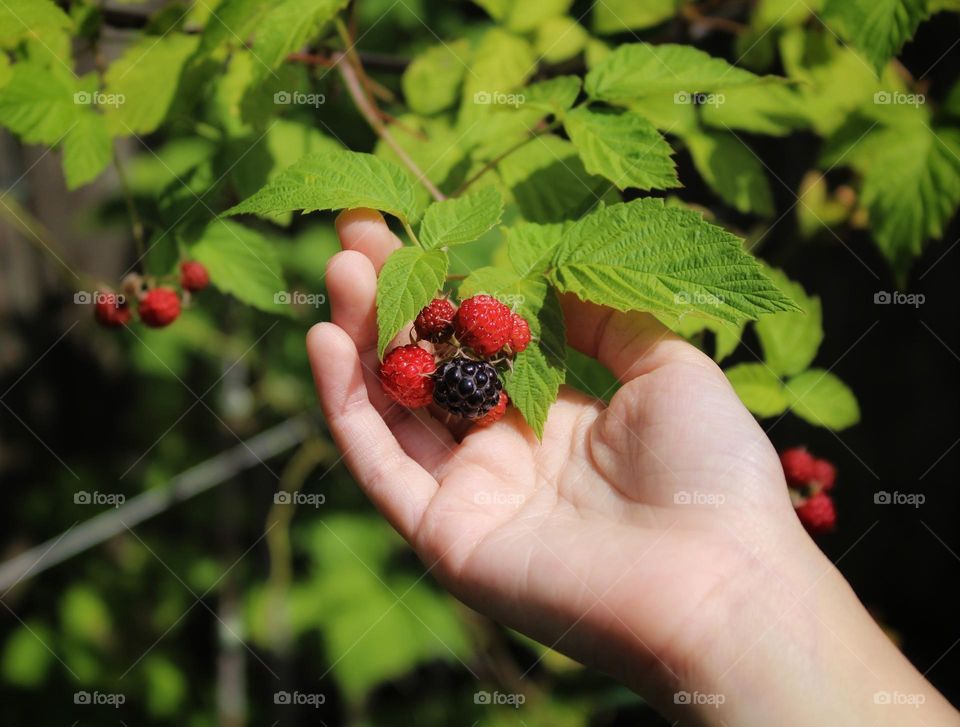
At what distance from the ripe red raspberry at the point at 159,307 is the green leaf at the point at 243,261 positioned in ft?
0.35

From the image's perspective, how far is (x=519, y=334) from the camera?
47.4 inches

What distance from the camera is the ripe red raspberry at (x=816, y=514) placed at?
1554 mm

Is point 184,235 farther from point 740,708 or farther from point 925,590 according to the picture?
point 925,590

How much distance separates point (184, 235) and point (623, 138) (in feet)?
3.23

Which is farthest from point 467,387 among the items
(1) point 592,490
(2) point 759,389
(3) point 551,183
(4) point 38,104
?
(4) point 38,104

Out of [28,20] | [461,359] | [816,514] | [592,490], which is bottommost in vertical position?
[816,514]

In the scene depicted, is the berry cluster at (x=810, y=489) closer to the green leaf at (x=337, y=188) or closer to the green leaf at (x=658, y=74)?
the green leaf at (x=658, y=74)

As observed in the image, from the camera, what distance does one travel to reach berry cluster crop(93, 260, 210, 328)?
1.62 m

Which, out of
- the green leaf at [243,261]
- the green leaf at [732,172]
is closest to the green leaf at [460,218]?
the green leaf at [243,261]

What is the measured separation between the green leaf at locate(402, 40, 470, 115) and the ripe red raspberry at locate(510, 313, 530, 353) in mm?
774

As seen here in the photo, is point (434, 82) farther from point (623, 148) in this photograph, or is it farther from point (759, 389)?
point (759, 389)

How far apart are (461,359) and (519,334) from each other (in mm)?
111

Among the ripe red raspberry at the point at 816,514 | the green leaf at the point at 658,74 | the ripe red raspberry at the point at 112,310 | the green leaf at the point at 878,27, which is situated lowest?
the ripe red raspberry at the point at 816,514

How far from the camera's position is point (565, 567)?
120 centimetres
